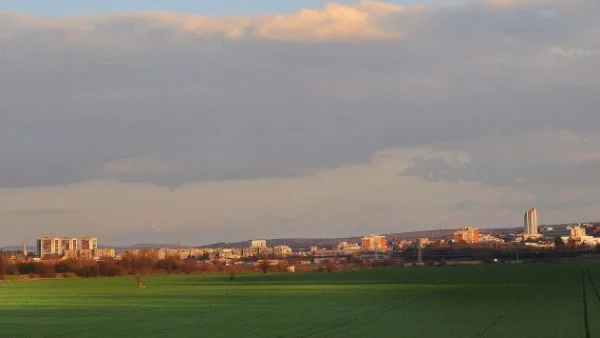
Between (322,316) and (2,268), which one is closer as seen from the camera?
(322,316)

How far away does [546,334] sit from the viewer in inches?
1308

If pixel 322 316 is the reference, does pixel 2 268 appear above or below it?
above

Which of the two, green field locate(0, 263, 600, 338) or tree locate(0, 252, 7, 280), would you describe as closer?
green field locate(0, 263, 600, 338)

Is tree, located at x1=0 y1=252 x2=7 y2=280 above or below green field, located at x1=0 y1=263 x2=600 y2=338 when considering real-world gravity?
above

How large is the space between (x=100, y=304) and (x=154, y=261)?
133847 mm

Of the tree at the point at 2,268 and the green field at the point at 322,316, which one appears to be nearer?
the green field at the point at 322,316

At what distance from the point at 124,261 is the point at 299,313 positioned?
475ft

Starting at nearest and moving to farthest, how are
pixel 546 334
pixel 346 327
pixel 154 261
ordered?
pixel 546 334
pixel 346 327
pixel 154 261

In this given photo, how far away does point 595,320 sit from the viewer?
39188 millimetres

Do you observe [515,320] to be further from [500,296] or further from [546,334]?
[500,296]

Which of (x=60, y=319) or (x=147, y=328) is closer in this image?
(x=147, y=328)

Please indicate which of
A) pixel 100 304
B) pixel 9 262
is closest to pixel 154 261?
pixel 9 262

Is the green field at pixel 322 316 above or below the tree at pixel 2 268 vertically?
below

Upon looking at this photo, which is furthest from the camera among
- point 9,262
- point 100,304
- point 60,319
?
point 9,262
